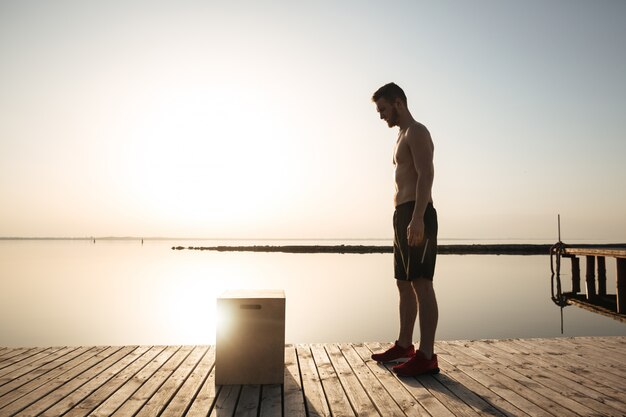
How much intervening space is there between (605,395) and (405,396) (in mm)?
1385

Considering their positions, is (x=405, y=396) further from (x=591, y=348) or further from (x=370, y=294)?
(x=370, y=294)

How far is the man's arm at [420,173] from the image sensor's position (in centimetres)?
337

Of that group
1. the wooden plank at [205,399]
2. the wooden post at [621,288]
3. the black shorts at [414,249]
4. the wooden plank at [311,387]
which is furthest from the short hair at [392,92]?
the wooden post at [621,288]

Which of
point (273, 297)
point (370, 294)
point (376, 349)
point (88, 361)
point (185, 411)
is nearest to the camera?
point (185, 411)

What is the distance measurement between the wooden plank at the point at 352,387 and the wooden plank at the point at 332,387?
0.11 feet

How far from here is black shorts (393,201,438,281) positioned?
3398mm

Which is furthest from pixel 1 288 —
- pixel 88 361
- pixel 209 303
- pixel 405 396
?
pixel 405 396

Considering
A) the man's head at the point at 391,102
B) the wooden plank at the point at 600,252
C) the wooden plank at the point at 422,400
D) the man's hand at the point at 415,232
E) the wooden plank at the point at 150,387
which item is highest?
the man's head at the point at 391,102

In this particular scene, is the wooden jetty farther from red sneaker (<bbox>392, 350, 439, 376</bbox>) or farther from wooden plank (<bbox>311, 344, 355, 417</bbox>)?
wooden plank (<bbox>311, 344, 355, 417</bbox>)

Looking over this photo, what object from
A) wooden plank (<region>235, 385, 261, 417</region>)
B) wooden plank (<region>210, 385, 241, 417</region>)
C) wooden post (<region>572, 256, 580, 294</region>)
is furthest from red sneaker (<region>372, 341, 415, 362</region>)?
Answer: wooden post (<region>572, 256, 580, 294</region>)

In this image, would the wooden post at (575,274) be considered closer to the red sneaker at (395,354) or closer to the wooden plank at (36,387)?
the red sneaker at (395,354)

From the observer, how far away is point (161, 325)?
11328mm

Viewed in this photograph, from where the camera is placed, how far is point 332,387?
310cm

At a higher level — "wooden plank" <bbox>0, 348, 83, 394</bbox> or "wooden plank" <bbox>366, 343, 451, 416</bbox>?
"wooden plank" <bbox>366, 343, 451, 416</bbox>
